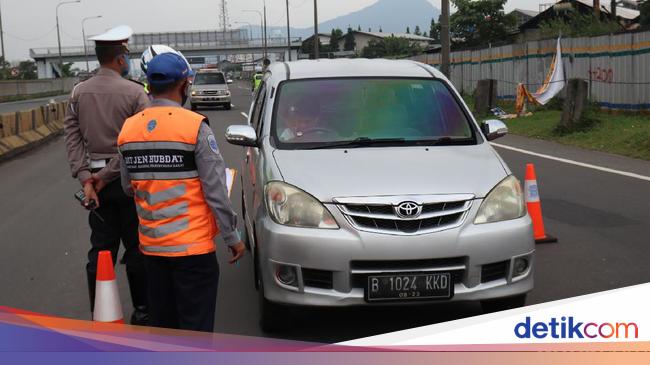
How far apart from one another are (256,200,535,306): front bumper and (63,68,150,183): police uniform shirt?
1.09 m

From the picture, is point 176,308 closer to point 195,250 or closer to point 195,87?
point 195,250

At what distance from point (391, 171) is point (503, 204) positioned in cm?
70

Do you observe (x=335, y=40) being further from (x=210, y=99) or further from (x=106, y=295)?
(x=106, y=295)

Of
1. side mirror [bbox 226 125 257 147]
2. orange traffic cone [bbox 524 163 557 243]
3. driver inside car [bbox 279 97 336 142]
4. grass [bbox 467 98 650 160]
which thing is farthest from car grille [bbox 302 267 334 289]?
grass [bbox 467 98 650 160]

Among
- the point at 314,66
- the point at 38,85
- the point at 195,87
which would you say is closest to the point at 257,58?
the point at 38,85

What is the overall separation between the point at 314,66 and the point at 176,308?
301cm

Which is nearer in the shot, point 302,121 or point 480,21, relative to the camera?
point 302,121

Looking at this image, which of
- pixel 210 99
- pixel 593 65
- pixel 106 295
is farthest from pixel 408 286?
pixel 210 99

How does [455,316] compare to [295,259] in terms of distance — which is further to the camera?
[455,316]

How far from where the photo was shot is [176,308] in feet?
11.8

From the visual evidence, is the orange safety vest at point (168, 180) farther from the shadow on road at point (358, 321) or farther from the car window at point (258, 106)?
the car window at point (258, 106)

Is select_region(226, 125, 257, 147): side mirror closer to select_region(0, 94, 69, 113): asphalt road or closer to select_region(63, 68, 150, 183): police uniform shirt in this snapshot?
select_region(63, 68, 150, 183): police uniform shirt

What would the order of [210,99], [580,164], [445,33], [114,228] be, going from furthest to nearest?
1. [210,99]
2. [445,33]
3. [580,164]
4. [114,228]

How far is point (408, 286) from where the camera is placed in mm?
4113
